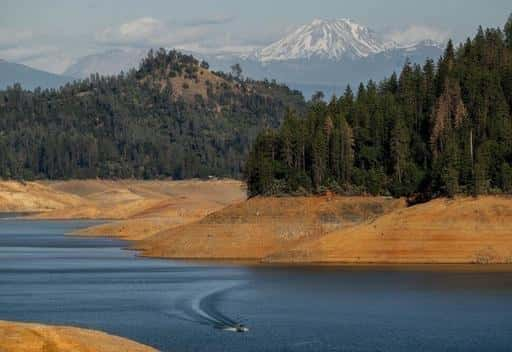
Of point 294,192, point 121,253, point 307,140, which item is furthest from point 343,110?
point 121,253

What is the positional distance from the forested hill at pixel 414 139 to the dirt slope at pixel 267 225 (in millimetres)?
3456

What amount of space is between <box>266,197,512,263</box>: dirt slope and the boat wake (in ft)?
63.8

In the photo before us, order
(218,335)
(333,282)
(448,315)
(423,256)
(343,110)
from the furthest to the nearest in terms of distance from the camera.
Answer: (343,110) → (423,256) → (333,282) → (448,315) → (218,335)

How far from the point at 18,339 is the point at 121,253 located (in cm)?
7495

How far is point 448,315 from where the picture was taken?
7269 cm

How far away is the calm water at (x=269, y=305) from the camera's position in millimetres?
63906

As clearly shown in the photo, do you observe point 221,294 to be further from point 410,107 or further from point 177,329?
point 410,107

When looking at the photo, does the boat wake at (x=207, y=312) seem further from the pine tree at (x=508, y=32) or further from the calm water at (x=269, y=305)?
the pine tree at (x=508, y=32)

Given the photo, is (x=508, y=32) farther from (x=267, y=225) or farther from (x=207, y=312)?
(x=207, y=312)

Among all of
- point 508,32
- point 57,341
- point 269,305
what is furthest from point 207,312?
point 508,32

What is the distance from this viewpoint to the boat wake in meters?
68.7

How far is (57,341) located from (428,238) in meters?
54.0

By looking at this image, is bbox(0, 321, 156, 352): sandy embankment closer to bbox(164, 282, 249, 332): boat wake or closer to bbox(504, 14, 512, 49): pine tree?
bbox(164, 282, 249, 332): boat wake

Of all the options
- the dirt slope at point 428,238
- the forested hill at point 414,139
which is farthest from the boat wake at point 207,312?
the forested hill at point 414,139
